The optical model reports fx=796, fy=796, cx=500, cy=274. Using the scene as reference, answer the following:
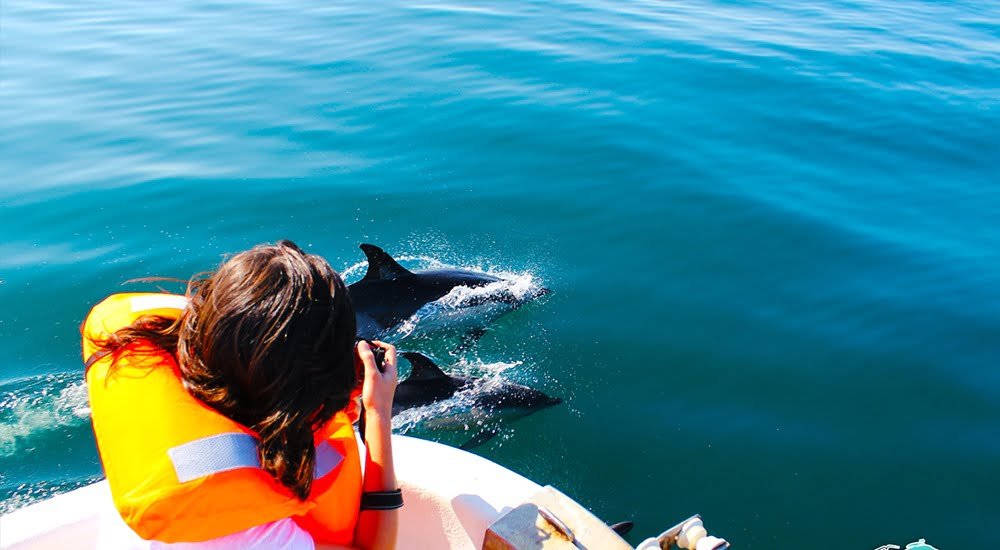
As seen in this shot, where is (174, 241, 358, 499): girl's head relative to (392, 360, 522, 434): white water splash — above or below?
above

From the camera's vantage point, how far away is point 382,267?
786cm

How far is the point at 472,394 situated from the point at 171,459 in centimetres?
423

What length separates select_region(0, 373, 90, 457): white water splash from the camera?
6.02 m

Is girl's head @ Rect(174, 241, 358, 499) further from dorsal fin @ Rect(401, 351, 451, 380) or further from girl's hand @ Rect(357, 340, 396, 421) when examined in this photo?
dorsal fin @ Rect(401, 351, 451, 380)

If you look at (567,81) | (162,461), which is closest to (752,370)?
(162,461)

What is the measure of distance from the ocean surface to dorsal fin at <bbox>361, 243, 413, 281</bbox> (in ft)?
2.17

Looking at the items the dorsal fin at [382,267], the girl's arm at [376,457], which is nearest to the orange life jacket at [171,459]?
the girl's arm at [376,457]

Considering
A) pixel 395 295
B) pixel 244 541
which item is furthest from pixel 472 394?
pixel 244 541

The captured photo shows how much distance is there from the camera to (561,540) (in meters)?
3.51

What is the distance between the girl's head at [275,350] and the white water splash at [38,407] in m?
4.19

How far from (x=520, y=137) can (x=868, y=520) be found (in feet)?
Answer: 26.1

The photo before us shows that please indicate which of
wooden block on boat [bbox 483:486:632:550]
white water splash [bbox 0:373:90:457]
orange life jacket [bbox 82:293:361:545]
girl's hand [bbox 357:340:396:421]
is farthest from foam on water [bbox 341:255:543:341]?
orange life jacket [bbox 82:293:361:545]

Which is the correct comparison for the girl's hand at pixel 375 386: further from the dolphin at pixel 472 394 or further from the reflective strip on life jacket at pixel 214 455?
the dolphin at pixel 472 394

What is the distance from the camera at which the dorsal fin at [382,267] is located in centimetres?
774
